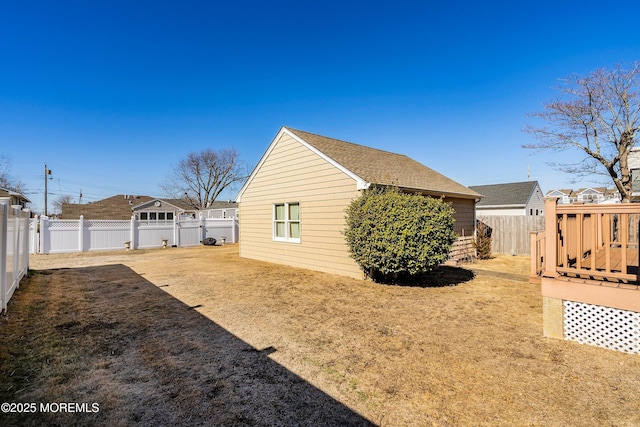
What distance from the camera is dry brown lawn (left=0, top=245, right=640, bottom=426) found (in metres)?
2.53

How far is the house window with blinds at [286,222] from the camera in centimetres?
1089

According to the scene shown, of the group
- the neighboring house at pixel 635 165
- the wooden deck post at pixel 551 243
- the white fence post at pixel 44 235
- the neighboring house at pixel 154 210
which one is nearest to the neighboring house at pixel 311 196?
the wooden deck post at pixel 551 243

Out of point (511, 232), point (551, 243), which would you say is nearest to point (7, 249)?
point (551, 243)

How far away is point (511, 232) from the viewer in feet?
45.4

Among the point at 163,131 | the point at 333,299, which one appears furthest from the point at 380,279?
the point at 163,131

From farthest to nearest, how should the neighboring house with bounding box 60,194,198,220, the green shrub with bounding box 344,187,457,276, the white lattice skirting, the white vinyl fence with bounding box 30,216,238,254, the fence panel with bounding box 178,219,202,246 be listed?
the neighboring house with bounding box 60,194,198,220 < the fence panel with bounding box 178,219,202,246 < the white vinyl fence with bounding box 30,216,238,254 < the green shrub with bounding box 344,187,457,276 < the white lattice skirting

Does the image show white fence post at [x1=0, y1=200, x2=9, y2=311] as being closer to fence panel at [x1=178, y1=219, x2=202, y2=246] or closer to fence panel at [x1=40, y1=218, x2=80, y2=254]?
fence panel at [x1=40, y1=218, x2=80, y2=254]

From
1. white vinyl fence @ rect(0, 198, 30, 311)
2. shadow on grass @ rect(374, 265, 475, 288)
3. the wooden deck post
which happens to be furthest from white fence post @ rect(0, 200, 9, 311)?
the wooden deck post

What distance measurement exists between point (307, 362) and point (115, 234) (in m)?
17.8

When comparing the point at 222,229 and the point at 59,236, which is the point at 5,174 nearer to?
the point at 59,236

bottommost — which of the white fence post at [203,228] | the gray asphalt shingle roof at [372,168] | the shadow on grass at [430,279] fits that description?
the shadow on grass at [430,279]

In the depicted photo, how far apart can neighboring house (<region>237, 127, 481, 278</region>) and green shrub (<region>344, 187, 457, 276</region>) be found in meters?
1.00

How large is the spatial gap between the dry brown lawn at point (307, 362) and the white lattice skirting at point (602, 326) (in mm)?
149

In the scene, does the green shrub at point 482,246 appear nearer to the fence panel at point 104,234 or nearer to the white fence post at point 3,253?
the white fence post at point 3,253
